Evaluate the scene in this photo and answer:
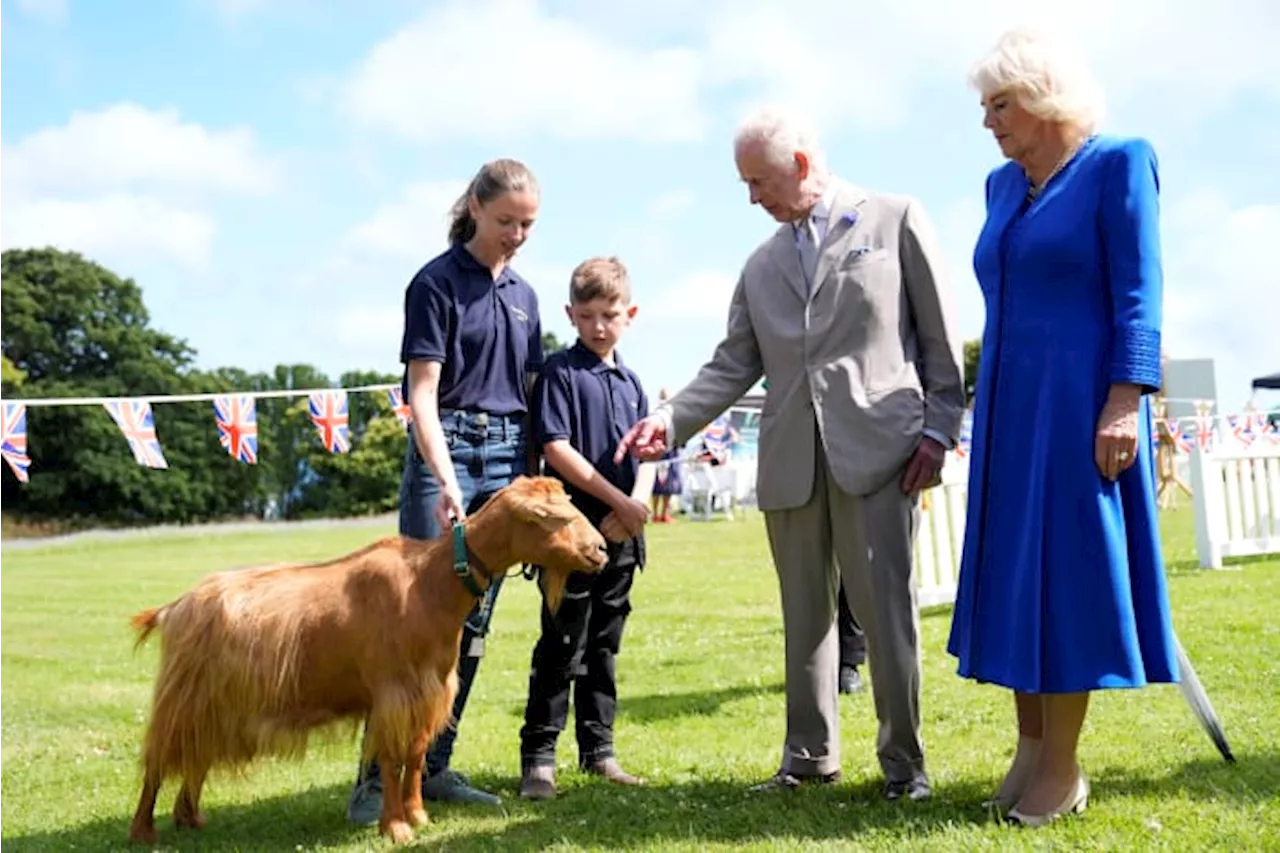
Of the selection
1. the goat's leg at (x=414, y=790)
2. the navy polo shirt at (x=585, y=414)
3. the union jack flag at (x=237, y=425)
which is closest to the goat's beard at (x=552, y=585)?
the navy polo shirt at (x=585, y=414)

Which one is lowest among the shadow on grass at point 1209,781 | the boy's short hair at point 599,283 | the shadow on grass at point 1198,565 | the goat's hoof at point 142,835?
the goat's hoof at point 142,835

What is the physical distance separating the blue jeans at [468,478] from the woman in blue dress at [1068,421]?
72.6 inches

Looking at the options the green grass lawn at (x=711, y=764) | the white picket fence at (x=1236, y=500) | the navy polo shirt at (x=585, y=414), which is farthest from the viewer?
the white picket fence at (x=1236, y=500)

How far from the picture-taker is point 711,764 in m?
5.66

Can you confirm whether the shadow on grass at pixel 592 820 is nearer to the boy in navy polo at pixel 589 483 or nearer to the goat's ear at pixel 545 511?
the boy in navy polo at pixel 589 483

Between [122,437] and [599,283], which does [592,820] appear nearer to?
[599,283]

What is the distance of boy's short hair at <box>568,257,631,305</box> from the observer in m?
5.19

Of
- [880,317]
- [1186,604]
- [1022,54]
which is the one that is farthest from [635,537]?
[1186,604]

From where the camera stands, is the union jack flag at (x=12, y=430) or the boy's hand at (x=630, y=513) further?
the union jack flag at (x=12, y=430)

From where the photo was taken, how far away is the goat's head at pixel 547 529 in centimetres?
441

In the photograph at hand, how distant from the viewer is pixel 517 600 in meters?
15.1

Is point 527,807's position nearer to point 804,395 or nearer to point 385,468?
point 804,395

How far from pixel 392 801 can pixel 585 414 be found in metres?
1.65

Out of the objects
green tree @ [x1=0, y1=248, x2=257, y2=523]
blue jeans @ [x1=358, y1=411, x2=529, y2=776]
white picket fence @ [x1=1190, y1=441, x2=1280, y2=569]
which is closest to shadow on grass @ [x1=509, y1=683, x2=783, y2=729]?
blue jeans @ [x1=358, y1=411, x2=529, y2=776]
